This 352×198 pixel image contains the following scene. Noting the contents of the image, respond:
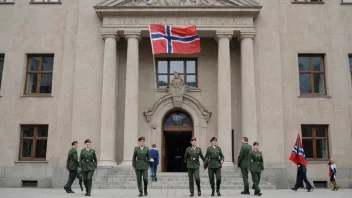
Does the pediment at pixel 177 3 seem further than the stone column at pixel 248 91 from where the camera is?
Yes

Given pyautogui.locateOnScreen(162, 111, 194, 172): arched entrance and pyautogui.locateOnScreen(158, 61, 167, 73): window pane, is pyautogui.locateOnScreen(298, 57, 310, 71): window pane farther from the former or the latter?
pyautogui.locateOnScreen(158, 61, 167, 73): window pane

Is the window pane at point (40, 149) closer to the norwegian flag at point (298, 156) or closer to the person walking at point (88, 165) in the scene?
the person walking at point (88, 165)

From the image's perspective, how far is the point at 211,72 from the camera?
2373 centimetres

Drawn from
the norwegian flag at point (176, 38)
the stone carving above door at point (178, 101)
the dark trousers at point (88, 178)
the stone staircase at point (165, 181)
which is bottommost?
the stone staircase at point (165, 181)

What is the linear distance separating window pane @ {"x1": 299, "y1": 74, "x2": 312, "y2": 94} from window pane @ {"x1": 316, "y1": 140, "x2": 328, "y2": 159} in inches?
124

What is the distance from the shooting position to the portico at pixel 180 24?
21.1m

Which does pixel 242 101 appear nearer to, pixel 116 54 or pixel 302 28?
pixel 302 28

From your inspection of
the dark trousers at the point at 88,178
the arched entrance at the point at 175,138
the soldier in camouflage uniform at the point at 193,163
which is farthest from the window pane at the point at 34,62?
the soldier in camouflage uniform at the point at 193,163

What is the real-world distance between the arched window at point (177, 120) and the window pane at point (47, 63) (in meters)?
7.93

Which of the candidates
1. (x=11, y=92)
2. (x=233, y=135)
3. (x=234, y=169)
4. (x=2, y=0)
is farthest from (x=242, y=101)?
(x=2, y=0)

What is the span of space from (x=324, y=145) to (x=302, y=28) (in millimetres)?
7196

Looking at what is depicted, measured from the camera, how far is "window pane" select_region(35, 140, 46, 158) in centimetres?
2227

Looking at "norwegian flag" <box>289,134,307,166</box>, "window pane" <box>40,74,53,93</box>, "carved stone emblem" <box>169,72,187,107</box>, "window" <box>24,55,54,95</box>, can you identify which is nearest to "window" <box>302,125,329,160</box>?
"norwegian flag" <box>289,134,307,166</box>

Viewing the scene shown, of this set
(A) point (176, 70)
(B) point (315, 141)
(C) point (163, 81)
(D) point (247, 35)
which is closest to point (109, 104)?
(C) point (163, 81)
